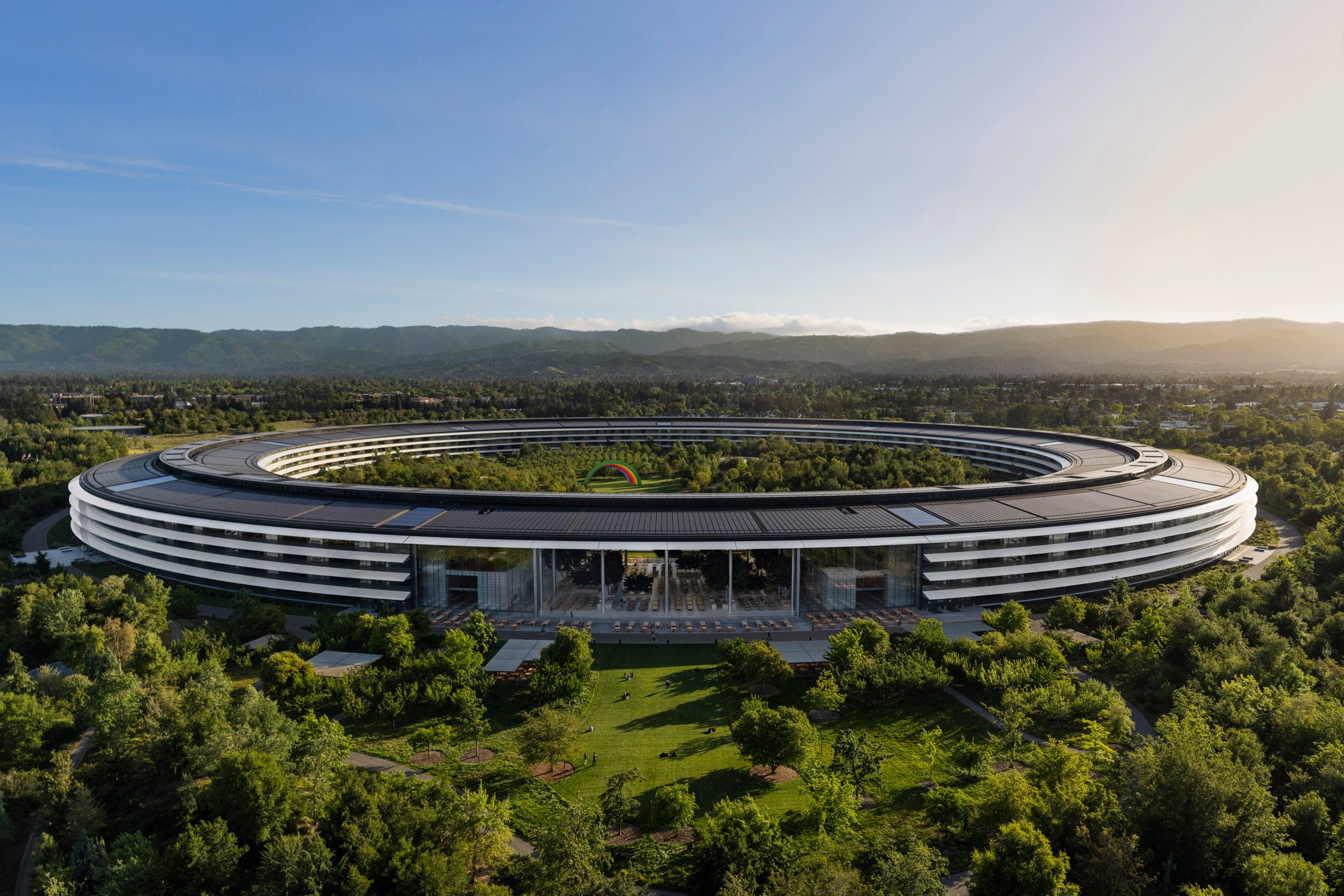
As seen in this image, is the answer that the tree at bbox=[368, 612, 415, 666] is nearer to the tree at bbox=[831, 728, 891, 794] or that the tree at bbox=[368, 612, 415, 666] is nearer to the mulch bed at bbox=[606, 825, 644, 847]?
the mulch bed at bbox=[606, 825, 644, 847]

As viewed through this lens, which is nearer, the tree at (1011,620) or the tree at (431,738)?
the tree at (431,738)

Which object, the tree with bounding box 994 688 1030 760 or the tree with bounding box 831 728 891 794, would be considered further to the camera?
the tree with bounding box 994 688 1030 760

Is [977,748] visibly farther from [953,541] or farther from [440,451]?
[440,451]

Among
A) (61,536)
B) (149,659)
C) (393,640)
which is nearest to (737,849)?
(393,640)

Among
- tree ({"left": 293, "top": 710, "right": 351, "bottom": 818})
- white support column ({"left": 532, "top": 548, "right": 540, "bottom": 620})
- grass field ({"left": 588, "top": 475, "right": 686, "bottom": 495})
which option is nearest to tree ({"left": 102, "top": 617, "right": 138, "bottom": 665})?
tree ({"left": 293, "top": 710, "right": 351, "bottom": 818})

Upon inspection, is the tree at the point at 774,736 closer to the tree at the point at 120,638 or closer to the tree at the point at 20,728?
the tree at the point at 20,728

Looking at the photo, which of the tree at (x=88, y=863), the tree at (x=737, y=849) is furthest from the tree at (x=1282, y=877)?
the tree at (x=88, y=863)

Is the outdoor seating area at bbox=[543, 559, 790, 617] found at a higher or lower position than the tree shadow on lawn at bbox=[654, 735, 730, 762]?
higher
